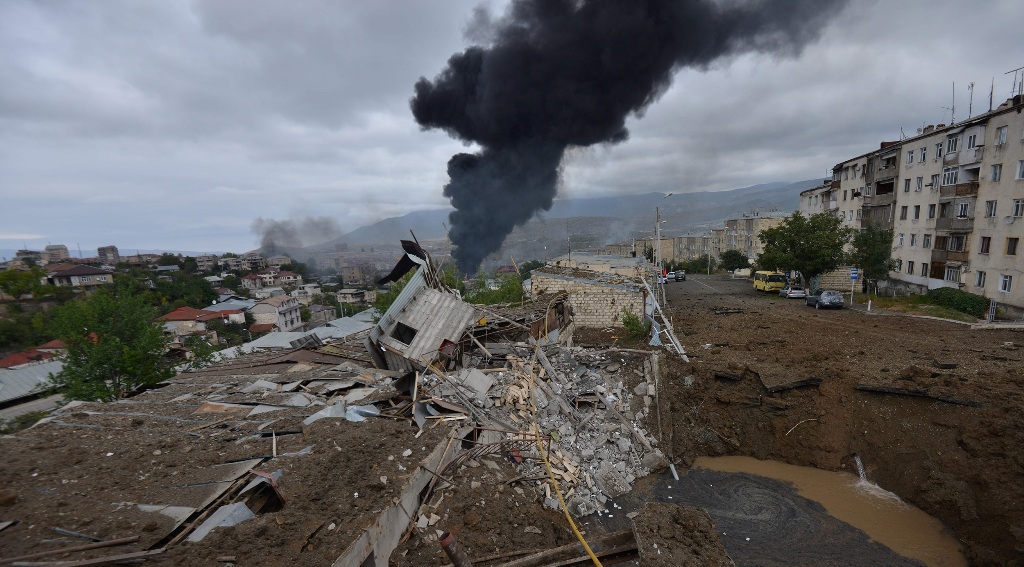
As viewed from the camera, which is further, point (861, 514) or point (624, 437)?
point (624, 437)

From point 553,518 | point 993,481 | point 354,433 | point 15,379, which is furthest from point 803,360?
point 15,379

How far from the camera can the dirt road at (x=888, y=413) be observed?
7.18m

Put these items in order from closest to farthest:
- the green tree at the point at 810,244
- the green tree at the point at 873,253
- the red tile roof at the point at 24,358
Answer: the green tree at the point at 810,244
the green tree at the point at 873,253
the red tile roof at the point at 24,358

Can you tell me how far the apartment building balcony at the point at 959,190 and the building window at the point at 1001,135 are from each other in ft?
7.04

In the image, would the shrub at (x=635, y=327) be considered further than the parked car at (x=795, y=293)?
No

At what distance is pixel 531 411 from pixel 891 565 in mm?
6550

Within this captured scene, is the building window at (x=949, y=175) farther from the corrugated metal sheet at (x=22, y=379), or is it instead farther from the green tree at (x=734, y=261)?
the corrugated metal sheet at (x=22, y=379)

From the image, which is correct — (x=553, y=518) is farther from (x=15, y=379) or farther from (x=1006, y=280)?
(x=15, y=379)

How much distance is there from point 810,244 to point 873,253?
3960mm

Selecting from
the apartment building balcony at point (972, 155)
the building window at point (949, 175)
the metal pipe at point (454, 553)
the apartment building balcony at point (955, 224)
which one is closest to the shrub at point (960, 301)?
the apartment building balcony at point (955, 224)

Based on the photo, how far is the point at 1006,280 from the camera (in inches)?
735

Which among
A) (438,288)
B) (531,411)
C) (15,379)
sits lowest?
(15,379)

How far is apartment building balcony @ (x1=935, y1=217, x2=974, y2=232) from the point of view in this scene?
2080 cm

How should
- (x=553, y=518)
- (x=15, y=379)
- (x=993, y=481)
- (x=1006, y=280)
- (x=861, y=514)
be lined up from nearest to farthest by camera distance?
(x=553, y=518) → (x=993, y=481) → (x=861, y=514) → (x=1006, y=280) → (x=15, y=379)
